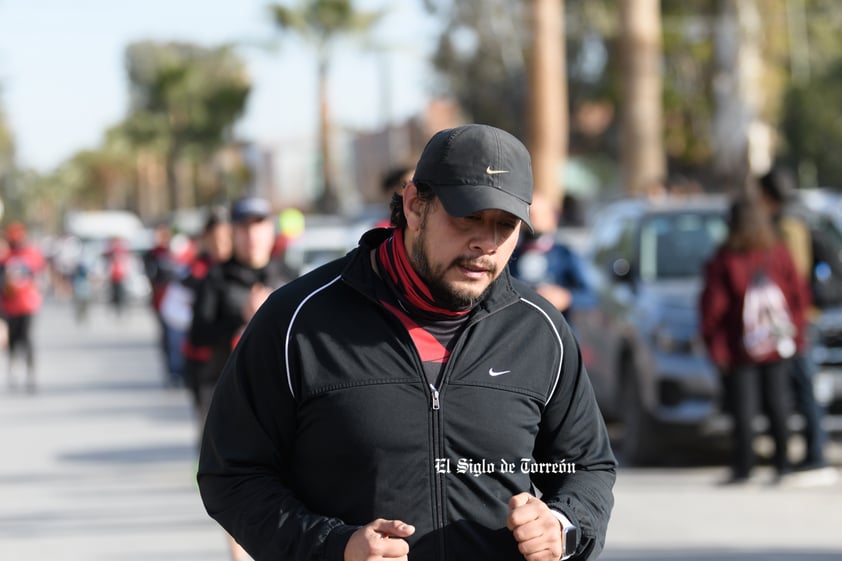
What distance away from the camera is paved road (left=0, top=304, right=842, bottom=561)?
9.24 metres

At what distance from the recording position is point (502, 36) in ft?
182

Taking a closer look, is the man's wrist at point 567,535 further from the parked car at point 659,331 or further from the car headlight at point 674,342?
the car headlight at point 674,342

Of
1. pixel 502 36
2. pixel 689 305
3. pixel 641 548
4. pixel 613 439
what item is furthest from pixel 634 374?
pixel 502 36

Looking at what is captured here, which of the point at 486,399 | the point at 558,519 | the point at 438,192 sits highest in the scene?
the point at 438,192

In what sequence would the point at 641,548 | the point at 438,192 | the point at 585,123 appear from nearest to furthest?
the point at 438,192 → the point at 641,548 → the point at 585,123

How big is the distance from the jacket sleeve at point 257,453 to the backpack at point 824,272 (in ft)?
28.0

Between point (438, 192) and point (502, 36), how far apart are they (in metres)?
52.5

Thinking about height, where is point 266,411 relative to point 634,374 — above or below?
above

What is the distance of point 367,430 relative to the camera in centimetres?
354

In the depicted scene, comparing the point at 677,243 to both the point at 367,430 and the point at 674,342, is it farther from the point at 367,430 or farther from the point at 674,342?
the point at 367,430

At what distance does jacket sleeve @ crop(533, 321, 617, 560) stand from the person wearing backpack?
7.69 meters

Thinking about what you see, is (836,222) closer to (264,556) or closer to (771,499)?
(771,499)

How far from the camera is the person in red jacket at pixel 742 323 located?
10984mm

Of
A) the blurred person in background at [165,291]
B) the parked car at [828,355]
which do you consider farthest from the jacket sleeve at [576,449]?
the blurred person in background at [165,291]
